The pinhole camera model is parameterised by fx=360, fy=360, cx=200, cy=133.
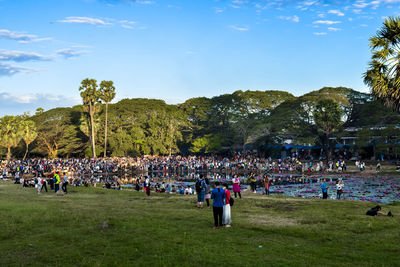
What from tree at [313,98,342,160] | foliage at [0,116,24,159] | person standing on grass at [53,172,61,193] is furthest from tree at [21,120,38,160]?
tree at [313,98,342,160]

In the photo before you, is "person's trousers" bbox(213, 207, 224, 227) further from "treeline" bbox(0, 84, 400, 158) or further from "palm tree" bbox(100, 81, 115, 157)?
"palm tree" bbox(100, 81, 115, 157)

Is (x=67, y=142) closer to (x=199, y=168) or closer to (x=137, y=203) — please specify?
(x=199, y=168)

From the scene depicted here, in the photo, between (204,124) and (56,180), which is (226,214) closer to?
(56,180)

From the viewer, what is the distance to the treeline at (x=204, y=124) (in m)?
56.6

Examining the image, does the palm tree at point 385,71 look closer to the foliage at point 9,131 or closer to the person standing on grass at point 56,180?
the person standing on grass at point 56,180

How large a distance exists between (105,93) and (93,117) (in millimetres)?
5459

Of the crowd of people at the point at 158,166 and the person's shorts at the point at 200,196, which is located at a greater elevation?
the crowd of people at the point at 158,166

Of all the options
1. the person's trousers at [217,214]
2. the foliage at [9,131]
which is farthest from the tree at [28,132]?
the person's trousers at [217,214]

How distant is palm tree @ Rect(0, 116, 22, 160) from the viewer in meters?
62.2

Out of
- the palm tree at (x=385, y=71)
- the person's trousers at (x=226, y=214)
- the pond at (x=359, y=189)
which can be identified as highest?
the palm tree at (x=385, y=71)

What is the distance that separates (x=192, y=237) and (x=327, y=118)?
46.6 meters

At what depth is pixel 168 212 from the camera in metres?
15.4

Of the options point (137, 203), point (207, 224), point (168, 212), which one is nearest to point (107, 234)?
point (207, 224)

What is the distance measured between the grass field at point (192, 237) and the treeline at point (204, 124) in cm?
4071
